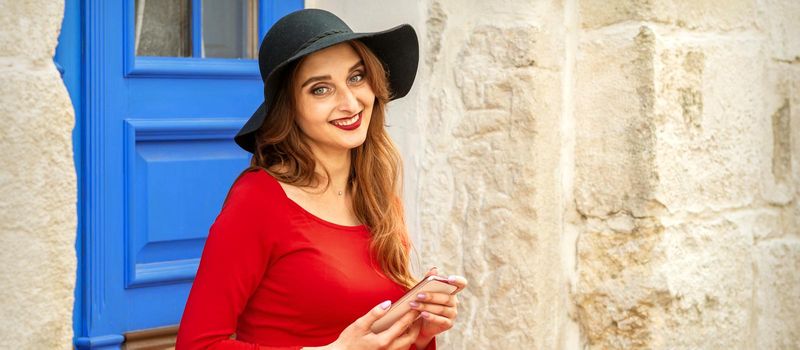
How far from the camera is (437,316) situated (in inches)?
82.2

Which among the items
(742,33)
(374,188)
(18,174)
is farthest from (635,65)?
(18,174)

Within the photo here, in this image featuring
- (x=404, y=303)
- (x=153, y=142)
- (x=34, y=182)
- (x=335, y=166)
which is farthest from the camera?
(x=153, y=142)

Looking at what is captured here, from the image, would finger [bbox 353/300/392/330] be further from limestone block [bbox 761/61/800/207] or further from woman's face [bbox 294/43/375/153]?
A: limestone block [bbox 761/61/800/207]

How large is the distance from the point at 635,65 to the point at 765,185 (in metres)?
0.66

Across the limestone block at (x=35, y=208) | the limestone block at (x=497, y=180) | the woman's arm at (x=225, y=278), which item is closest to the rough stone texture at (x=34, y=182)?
the limestone block at (x=35, y=208)

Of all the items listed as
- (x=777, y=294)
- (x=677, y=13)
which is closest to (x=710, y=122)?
(x=677, y=13)

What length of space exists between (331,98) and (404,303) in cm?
47

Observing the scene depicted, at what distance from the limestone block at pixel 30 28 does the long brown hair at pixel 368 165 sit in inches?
18.7

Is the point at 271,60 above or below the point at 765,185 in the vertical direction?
above

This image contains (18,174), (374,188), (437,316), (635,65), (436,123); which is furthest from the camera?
(436,123)

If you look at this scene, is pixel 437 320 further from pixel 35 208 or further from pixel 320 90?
pixel 35 208

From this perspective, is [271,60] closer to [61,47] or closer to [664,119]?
[61,47]

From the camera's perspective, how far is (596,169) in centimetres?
282

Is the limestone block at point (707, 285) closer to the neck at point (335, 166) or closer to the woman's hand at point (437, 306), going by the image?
the woman's hand at point (437, 306)
